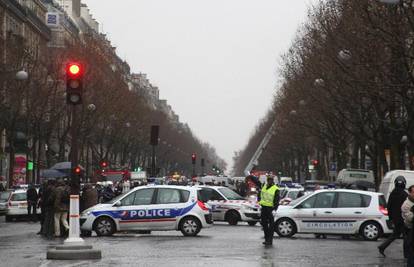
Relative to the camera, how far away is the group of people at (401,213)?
677 inches

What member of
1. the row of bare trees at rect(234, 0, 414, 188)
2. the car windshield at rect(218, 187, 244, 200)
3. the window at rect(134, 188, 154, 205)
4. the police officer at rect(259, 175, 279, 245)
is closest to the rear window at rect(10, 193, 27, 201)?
the car windshield at rect(218, 187, 244, 200)

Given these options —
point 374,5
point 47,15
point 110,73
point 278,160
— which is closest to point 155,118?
point 278,160

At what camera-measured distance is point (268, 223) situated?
81.4ft

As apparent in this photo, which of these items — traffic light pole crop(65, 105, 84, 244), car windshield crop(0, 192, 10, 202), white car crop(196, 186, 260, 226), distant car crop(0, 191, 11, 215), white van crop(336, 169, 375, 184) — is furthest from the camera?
white van crop(336, 169, 375, 184)

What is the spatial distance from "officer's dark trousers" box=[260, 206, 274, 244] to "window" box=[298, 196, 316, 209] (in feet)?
11.5

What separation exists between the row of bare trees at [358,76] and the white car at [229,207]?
20.3 ft

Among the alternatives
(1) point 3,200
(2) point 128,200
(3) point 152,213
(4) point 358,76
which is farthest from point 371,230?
(1) point 3,200

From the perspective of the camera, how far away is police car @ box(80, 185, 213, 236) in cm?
2827

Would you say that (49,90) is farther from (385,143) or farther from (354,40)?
(354,40)

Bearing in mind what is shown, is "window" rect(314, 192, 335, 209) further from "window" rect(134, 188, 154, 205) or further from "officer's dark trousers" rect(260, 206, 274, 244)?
"window" rect(134, 188, 154, 205)

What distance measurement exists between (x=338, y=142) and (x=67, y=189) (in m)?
39.6

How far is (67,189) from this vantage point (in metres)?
29.2

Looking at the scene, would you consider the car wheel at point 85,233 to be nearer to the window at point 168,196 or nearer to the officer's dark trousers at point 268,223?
the window at point 168,196

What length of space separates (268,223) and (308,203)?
3.77 metres
